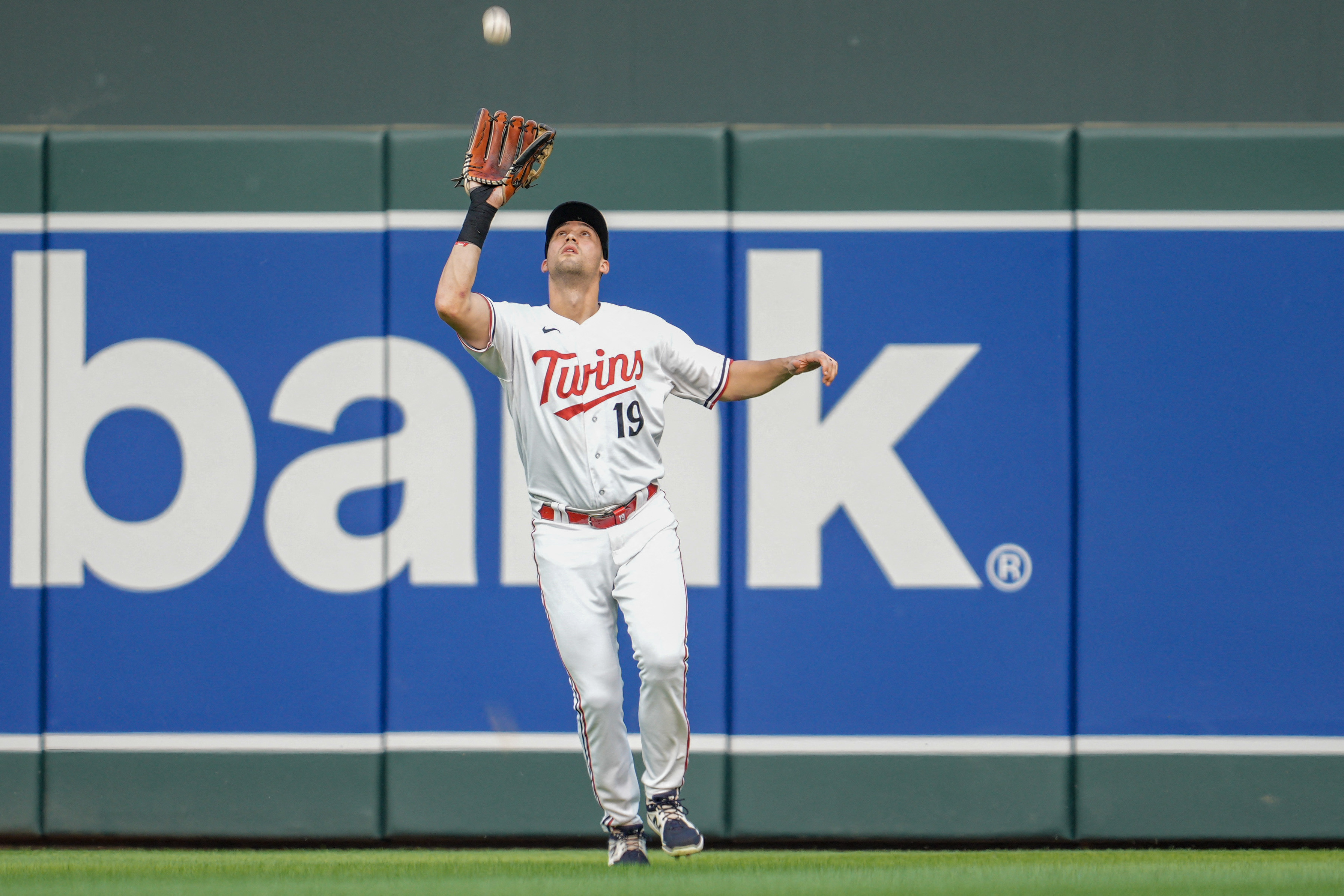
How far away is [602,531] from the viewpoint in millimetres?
3068

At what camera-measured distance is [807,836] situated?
3963 mm

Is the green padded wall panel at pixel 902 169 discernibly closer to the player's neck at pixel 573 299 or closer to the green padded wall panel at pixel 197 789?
the player's neck at pixel 573 299

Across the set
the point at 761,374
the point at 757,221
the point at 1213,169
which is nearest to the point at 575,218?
the point at 761,374

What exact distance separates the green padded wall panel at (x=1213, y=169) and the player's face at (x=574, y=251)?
5.87 feet

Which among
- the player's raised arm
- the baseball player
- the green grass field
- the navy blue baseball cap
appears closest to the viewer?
the green grass field

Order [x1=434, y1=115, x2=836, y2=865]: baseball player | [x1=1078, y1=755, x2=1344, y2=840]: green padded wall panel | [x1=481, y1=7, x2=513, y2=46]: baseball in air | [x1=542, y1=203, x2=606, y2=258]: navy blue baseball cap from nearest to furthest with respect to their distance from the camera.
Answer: [x1=434, y1=115, x2=836, y2=865]: baseball player → [x1=542, y1=203, x2=606, y2=258]: navy blue baseball cap → [x1=481, y1=7, x2=513, y2=46]: baseball in air → [x1=1078, y1=755, x2=1344, y2=840]: green padded wall panel

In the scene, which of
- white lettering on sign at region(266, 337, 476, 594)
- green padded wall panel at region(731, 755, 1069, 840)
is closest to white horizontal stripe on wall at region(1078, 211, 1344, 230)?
green padded wall panel at region(731, 755, 1069, 840)

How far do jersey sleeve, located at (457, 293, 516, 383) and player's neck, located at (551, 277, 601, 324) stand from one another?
13 centimetres

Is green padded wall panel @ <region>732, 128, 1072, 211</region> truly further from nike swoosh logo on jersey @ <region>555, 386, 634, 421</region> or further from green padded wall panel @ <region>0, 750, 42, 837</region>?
green padded wall panel @ <region>0, 750, 42, 837</region>

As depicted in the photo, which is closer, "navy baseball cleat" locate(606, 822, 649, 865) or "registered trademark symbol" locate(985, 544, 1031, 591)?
"navy baseball cleat" locate(606, 822, 649, 865)

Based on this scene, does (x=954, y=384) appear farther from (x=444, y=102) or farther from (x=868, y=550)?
(x=444, y=102)

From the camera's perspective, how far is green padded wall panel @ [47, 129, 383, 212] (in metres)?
3.98

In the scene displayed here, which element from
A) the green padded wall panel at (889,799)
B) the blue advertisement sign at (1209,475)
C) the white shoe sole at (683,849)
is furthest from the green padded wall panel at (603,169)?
the white shoe sole at (683,849)

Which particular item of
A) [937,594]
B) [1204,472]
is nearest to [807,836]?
[937,594]
